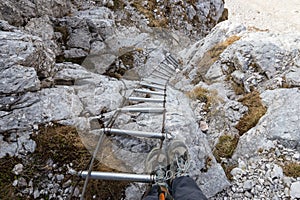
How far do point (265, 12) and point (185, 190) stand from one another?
28.2 metres

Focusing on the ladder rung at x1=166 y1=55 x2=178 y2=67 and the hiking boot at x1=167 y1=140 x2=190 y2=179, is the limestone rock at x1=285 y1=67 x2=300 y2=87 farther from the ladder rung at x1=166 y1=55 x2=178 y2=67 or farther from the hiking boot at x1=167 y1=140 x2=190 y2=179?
the ladder rung at x1=166 y1=55 x2=178 y2=67

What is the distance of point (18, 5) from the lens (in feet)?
Answer: 26.1

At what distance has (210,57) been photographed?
8.62 meters

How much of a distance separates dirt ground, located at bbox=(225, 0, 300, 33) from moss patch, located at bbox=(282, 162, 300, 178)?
19666 millimetres

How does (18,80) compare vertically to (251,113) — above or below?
above

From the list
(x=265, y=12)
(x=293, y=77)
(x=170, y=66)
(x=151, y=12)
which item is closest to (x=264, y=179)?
(x=293, y=77)

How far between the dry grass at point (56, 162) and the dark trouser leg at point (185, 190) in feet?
3.55

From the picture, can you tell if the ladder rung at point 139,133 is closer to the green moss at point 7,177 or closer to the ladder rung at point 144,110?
the ladder rung at point 144,110

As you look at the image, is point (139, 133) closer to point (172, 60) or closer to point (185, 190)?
point (185, 190)

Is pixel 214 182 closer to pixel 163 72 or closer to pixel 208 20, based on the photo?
pixel 163 72

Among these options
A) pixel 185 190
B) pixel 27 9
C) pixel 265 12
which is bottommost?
pixel 185 190

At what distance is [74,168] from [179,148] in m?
1.74

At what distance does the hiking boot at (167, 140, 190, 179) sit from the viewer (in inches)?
106

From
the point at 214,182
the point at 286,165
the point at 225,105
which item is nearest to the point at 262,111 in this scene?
the point at 225,105
